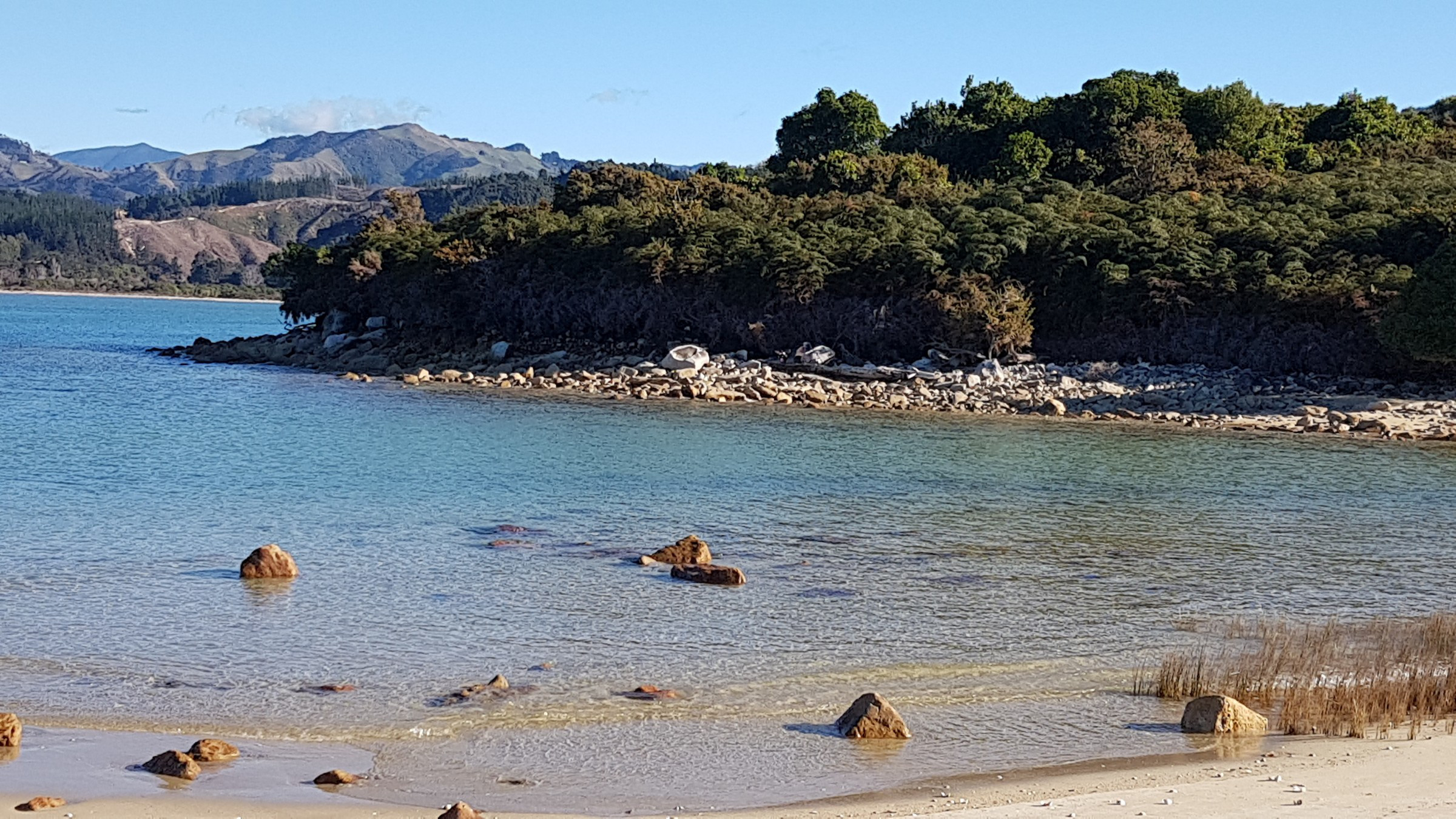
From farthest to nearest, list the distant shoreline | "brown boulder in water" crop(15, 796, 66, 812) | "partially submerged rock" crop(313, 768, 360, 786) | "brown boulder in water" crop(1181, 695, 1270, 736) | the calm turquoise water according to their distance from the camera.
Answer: the distant shoreline < the calm turquoise water < "brown boulder in water" crop(1181, 695, 1270, 736) < "partially submerged rock" crop(313, 768, 360, 786) < "brown boulder in water" crop(15, 796, 66, 812)

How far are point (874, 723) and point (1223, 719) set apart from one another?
2.30 meters

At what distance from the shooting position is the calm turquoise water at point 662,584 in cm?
944

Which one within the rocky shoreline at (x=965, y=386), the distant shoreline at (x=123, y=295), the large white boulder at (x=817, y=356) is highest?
the distant shoreline at (x=123, y=295)

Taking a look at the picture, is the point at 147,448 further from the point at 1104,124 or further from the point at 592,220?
the point at 1104,124

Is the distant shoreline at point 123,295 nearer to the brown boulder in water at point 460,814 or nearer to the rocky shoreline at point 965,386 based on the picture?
the rocky shoreline at point 965,386

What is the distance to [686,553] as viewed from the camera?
15703 mm

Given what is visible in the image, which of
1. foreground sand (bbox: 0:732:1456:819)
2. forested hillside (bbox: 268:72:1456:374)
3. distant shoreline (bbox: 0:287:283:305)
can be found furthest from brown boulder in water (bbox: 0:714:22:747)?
distant shoreline (bbox: 0:287:283:305)

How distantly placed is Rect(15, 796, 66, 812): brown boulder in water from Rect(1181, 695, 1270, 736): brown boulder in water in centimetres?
692

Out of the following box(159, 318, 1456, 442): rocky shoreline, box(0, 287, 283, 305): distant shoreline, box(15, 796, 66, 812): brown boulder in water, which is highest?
box(0, 287, 283, 305): distant shoreline

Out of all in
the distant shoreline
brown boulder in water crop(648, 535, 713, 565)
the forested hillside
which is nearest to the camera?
brown boulder in water crop(648, 535, 713, 565)

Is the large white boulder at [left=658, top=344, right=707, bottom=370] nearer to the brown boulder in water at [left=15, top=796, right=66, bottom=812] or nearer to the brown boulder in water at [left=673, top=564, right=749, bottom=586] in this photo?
the brown boulder in water at [left=673, top=564, right=749, bottom=586]

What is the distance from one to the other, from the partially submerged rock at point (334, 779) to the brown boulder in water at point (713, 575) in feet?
22.6

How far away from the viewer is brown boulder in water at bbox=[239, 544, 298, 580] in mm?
14266

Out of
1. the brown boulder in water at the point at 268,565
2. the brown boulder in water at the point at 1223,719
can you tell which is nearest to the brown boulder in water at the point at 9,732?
the brown boulder in water at the point at 268,565
